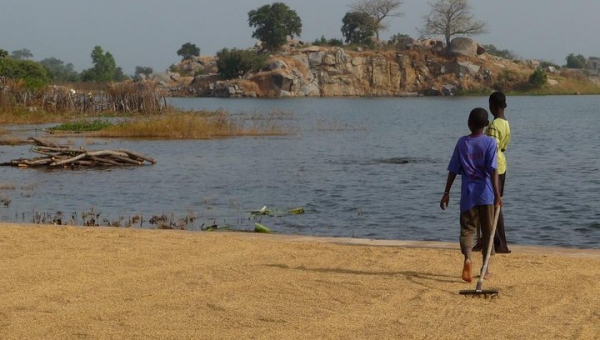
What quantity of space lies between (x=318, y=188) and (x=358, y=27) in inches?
3905

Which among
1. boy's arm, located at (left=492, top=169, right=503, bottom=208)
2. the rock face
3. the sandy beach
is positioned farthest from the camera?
the rock face

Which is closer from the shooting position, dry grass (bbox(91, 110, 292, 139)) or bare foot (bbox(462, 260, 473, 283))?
bare foot (bbox(462, 260, 473, 283))

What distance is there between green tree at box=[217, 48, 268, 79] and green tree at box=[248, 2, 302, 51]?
14.2 ft

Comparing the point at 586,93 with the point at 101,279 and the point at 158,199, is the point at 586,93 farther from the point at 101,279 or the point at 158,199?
the point at 101,279

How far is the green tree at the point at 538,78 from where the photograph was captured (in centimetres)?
10619

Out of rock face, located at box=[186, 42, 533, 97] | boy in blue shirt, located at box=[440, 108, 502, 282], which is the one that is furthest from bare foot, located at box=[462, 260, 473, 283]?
rock face, located at box=[186, 42, 533, 97]

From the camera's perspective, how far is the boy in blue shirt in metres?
7.50

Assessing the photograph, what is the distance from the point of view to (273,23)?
359ft

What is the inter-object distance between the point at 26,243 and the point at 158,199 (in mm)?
8308

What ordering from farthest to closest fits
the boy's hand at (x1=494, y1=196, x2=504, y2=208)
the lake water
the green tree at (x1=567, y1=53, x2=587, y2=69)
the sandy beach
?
the green tree at (x1=567, y1=53, x2=587, y2=69) < the lake water < the boy's hand at (x1=494, y1=196, x2=504, y2=208) < the sandy beach

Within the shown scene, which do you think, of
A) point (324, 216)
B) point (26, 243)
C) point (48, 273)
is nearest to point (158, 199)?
point (324, 216)

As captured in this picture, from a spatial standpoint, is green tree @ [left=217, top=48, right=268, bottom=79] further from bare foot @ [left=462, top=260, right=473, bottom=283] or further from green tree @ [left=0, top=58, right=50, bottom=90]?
bare foot @ [left=462, top=260, right=473, bottom=283]

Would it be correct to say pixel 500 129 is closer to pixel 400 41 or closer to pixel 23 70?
pixel 23 70

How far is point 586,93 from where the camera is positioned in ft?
370
